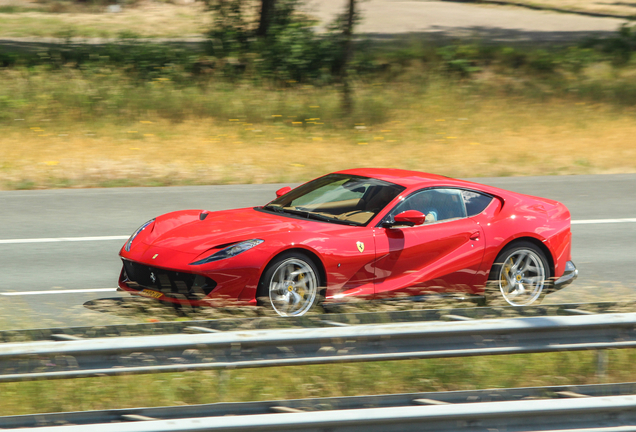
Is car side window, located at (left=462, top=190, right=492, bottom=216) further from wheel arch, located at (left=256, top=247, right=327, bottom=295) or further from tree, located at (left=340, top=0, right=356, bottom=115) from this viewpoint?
tree, located at (left=340, top=0, right=356, bottom=115)

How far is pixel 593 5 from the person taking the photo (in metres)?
38.2

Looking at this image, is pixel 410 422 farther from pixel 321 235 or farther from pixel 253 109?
pixel 253 109

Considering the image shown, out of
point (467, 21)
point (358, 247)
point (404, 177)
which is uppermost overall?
point (467, 21)

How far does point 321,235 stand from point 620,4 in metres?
36.9

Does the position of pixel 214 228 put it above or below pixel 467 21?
below

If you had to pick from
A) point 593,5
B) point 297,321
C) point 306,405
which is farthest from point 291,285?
point 593,5

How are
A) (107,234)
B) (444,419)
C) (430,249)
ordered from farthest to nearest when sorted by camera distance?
(107,234), (430,249), (444,419)

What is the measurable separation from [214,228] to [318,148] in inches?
411

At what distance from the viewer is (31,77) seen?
64.2 ft

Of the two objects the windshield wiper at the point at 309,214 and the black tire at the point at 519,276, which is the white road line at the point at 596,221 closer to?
the black tire at the point at 519,276

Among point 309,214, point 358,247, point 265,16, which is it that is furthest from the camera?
point 265,16

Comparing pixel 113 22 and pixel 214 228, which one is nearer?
pixel 214 228

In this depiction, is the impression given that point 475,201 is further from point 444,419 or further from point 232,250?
point 444,419

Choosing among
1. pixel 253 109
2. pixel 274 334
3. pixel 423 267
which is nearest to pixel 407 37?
pixel 253 109
